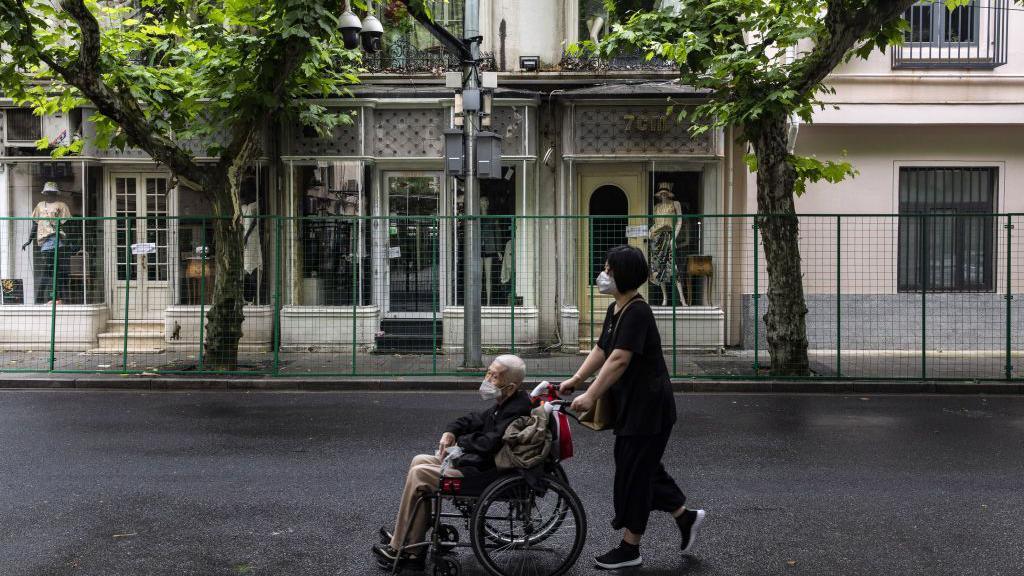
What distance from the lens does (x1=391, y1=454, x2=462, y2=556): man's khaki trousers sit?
16.6 feet

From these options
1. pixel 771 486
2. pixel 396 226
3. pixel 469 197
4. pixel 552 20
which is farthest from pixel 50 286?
pixel 771 486

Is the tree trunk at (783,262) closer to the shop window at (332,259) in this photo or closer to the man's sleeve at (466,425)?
the shop window at (332,259)

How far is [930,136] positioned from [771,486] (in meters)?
10.8

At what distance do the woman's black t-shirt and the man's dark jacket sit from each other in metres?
0.56

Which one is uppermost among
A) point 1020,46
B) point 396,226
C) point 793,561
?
point 1020,46

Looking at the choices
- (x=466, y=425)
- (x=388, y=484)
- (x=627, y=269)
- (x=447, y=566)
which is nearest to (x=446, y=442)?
(x=466, y=425)

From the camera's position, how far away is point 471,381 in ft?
40.6

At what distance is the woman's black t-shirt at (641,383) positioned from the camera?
5277 millimetres

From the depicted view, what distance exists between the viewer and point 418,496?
510 cm

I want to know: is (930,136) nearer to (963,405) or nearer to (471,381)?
(963,405)

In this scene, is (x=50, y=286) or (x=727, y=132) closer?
(x=50, y=286)

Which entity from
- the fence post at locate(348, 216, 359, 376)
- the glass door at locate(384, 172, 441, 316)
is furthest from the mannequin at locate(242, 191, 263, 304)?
the glass door at locate(384, 172, 441, 316)

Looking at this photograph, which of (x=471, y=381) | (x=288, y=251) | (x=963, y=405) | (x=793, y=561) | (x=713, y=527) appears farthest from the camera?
(x=288, y=251)

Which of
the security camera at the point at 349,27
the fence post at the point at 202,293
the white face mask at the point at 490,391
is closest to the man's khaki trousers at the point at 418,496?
the white face mask at the point at 490,391
